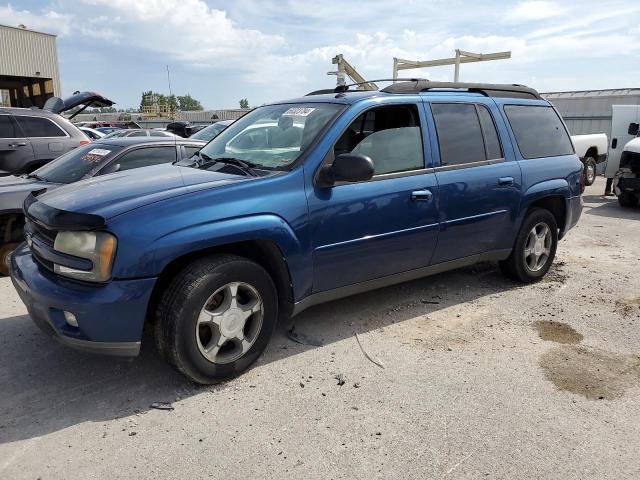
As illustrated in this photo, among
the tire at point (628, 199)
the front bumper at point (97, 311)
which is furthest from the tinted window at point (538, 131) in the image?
the tire at point (628, 199)

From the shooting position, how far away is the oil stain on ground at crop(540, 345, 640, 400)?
3.30 metres

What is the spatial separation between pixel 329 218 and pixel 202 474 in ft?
5.70

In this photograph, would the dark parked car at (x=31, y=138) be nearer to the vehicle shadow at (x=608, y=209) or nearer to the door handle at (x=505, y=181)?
the door handle at (x=505, y=181)

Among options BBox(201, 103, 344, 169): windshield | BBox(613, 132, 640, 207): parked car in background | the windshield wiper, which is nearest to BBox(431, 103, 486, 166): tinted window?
BBox(201, 103, 344, 169): windshield

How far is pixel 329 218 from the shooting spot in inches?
139

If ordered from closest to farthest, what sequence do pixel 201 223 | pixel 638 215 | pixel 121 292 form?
pixel 121 292 → pixel 201 223 → pixel 638 215

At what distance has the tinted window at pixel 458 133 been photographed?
14.1ft

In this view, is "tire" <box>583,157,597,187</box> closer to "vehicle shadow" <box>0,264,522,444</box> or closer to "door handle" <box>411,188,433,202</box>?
"vehicle shadow" <box>0,264,522,444</box>

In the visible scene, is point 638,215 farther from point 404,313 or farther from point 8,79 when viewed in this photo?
point 8,79

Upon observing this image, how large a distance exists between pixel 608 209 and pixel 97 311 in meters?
10.3

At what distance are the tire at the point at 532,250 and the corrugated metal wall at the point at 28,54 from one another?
27510mm

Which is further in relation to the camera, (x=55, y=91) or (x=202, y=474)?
(x=55, y=91)

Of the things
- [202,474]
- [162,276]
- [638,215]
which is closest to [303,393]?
[202,474]

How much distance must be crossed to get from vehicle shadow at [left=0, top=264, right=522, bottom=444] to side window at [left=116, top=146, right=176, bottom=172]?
84.5 inches
